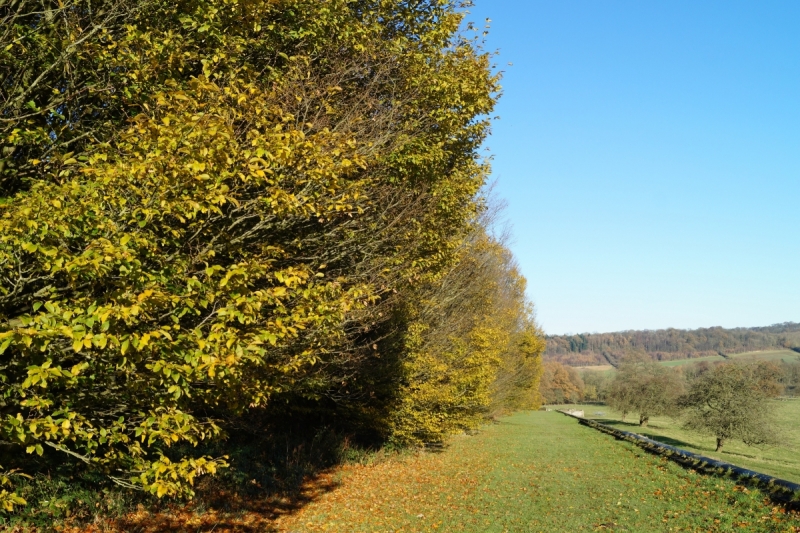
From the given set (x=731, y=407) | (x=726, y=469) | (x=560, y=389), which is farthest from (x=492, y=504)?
(x=560, y=389)

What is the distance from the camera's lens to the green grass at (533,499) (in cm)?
1114

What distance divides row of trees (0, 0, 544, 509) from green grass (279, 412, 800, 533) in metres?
3.75

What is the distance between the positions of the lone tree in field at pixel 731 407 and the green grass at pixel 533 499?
22799mm

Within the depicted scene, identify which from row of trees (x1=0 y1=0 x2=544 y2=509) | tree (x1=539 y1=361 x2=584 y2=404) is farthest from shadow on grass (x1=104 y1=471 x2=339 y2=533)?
tree (x1=539 y1=361 x2=584 y2=404)

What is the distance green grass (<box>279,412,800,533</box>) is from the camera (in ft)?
36.6

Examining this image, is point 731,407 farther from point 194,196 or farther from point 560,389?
point 560,389

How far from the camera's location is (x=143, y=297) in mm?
4211

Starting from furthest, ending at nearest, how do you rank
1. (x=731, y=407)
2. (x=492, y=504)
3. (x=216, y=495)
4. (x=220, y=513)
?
(x=731, y=407) → (x=492, y=504) → (x=216, y=495) → (x=220, y=513)

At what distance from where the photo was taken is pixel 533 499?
46.2ft

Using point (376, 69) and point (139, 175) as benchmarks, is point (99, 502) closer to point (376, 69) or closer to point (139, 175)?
point (139, 175)

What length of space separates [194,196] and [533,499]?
12.8 metres

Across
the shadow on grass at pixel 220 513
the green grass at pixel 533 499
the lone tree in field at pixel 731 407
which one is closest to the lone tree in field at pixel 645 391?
the lone tree in field at pixel 731 407

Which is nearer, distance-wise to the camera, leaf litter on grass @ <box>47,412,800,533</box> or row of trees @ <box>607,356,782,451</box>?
leaf litter on grass @ <box>47,412,800,533</box>

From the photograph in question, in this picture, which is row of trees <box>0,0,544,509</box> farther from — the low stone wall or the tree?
the tree
